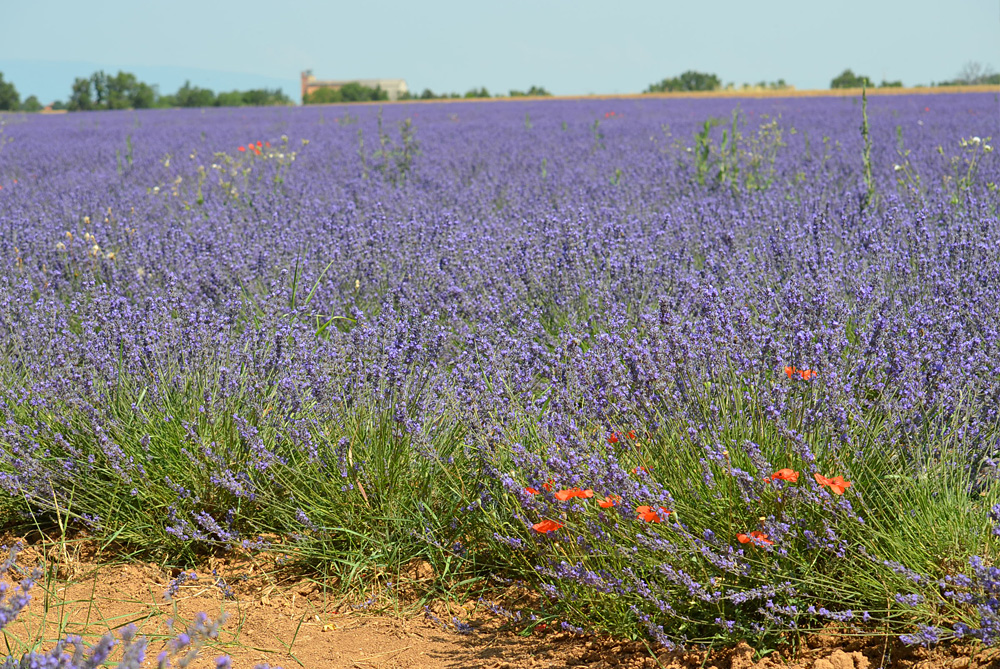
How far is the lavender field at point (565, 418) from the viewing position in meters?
1.91

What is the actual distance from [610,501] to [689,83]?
4484cm

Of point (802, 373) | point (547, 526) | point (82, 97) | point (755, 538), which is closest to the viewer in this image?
point (755, 538)

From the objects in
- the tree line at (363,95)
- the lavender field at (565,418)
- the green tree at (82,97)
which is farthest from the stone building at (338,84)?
the lavender field at (565,418)

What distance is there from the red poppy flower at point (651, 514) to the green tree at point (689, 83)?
1717 inches

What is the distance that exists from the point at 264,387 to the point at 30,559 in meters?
0.92

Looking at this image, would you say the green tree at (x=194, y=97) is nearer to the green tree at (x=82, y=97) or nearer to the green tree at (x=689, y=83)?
the green tree at (x=82, y=97)

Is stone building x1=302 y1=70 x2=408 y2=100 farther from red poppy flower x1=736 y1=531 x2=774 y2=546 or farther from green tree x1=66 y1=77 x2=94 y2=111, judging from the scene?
red poppy flower x1=736 y1=531 x2=774 y2=546

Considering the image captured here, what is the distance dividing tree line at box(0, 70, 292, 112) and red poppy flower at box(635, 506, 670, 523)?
41959 millimetres

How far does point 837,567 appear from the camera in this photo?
1833mm

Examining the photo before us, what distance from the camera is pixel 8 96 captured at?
42094mm

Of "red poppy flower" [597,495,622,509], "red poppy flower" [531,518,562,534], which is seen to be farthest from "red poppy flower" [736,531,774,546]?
"red poppy flower" [531,518,562,534]

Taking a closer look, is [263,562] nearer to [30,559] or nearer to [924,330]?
[30,559]

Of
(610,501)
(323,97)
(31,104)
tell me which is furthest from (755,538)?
(31,104)

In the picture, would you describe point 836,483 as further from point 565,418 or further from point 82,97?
point 82,97
